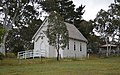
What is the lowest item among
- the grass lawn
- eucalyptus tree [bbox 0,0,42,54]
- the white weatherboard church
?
the grass lawn

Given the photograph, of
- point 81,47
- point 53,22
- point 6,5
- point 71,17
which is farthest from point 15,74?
point 71,17

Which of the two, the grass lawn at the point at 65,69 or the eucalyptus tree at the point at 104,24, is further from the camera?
the eucalyptus tree at the point at 104,24

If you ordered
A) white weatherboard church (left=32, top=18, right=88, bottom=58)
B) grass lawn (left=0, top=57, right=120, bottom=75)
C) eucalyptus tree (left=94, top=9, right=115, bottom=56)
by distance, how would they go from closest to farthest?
1. grass lawn (left=0, top=57, right=120, bottom=75)
2. white weatherboard church (left=32, top=18, right=88, bottom=58)
3. eucalyptus tree (left=94, top=9, right=115, bottom=56)

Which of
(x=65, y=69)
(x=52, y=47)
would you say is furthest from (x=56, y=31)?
(x=65, y=69)

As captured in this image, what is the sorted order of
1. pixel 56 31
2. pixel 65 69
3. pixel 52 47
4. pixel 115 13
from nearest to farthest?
pixel 65 69, pixel 56 31, pixel 52 47, pixel 115 13

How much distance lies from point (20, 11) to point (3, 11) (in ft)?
10.4

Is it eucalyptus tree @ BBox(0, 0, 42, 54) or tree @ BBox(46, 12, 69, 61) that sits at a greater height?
eucalyptus tree @ BBox(0, 0, 42, 54)

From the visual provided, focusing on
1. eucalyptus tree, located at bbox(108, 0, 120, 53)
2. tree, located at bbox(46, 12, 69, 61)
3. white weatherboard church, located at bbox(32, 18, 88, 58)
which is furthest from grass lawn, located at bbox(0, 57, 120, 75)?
eucalyptus tree, located at bbox(108, 0, 120, 53)

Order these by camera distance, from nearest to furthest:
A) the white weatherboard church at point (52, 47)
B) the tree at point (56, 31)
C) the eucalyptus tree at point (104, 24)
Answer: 1. the tree at point (56, 31)
2. the white weatherboard church at point (52, 47)
3. the eucalyptus tree at point (104, 24)

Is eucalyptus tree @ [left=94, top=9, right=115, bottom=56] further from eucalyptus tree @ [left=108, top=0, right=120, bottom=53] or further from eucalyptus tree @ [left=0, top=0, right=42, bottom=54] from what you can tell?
eucalyptus tree @ [left=0, top=0, right=42, bottom=54]

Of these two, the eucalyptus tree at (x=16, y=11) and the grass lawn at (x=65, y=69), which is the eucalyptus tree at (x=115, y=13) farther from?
the grass lawn at (x=65, y=69)

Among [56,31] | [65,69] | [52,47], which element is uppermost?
[56,31]

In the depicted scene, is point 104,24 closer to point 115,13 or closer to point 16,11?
point 115,13

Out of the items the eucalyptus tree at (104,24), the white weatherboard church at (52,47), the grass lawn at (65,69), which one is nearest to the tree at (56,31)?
the white weatherboard church at (52,47)
